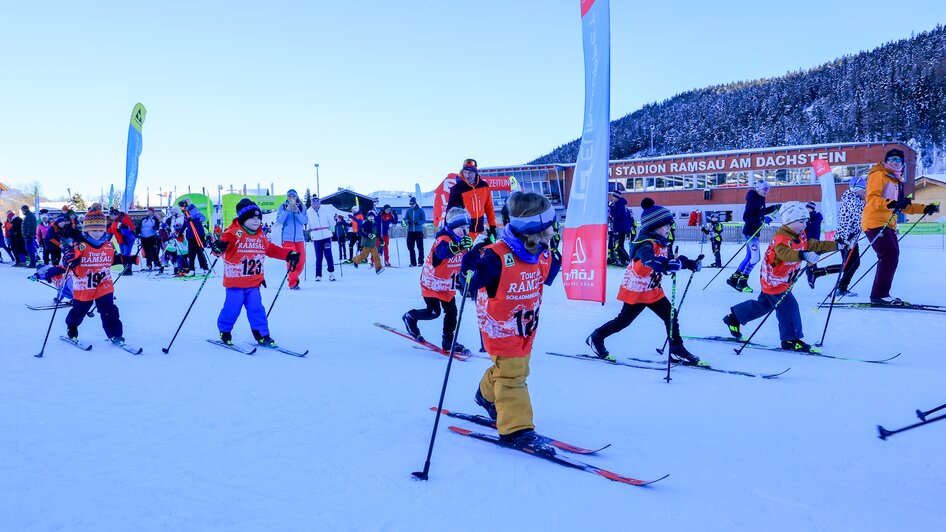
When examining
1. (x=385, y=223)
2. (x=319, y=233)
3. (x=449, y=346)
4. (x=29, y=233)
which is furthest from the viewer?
(x=29, y=233)

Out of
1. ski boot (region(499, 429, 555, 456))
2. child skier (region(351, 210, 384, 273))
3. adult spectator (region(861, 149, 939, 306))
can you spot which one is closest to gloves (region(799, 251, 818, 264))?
adult spectator (region(861, 149, 939, 306))

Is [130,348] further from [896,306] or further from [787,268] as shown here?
[896,306]

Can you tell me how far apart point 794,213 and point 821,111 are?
101m

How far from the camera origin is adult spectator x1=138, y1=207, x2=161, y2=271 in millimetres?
13781

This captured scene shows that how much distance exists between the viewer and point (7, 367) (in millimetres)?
5098

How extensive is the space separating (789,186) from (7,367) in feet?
126

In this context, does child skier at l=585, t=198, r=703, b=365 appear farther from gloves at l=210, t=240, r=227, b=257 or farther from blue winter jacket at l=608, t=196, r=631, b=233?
blue winter jacket at l=608, t=196, r=631, b=233

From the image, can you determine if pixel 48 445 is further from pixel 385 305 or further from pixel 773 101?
pixel 773 101

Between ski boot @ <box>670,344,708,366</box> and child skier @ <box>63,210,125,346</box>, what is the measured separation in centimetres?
550

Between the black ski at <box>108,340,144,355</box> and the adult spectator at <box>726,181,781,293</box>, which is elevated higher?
the adult spectator at <box>726,181,781,293</box>

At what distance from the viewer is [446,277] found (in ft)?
18.5

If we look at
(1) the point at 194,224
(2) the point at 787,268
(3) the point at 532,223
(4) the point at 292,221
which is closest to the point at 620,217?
(4) the point at 292,221

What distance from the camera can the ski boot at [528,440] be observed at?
3003mm

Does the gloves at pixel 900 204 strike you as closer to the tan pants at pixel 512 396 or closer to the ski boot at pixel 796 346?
the ski boot at pixel 796 346
